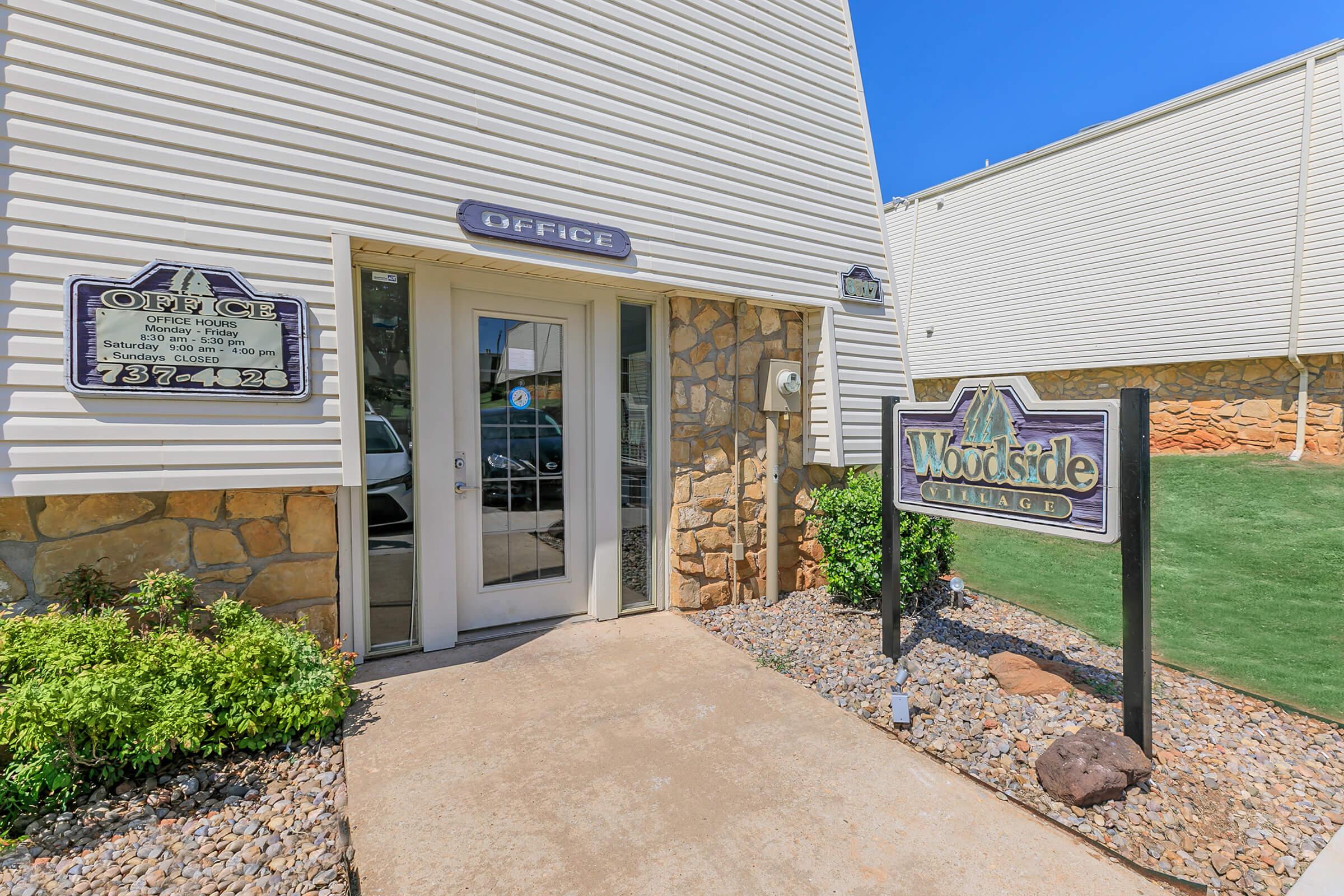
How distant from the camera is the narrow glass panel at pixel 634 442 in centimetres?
446

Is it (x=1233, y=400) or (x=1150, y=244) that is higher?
(x=1150, y=244)

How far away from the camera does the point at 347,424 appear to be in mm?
3145

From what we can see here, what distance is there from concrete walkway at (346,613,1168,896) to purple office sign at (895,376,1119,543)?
4.03 feet

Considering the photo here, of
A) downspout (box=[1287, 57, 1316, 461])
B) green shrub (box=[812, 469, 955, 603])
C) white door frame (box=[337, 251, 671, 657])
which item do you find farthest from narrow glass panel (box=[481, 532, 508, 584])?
downspout (box=[1287, 57, 1316, 461])

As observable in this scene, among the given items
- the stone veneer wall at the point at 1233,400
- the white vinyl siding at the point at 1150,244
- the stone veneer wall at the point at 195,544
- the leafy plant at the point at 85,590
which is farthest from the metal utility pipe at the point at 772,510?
the stone veneer wall at the point at 1233,400

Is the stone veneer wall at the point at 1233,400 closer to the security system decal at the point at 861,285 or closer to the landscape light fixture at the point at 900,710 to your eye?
the security system decal at the point at 861,285

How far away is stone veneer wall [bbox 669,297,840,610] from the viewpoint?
4570mm

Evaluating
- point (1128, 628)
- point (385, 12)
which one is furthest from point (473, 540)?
point (1128, 628)

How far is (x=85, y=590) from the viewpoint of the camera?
2779mm

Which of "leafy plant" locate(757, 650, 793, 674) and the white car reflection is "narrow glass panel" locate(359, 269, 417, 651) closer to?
the white car reflection

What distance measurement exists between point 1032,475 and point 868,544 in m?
1.67

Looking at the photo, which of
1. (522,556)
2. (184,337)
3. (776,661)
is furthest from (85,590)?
(776,661)

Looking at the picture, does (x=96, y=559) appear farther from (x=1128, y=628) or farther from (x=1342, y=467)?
(x=1342, y=467)

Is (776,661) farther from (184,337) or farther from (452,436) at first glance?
(184,337)
